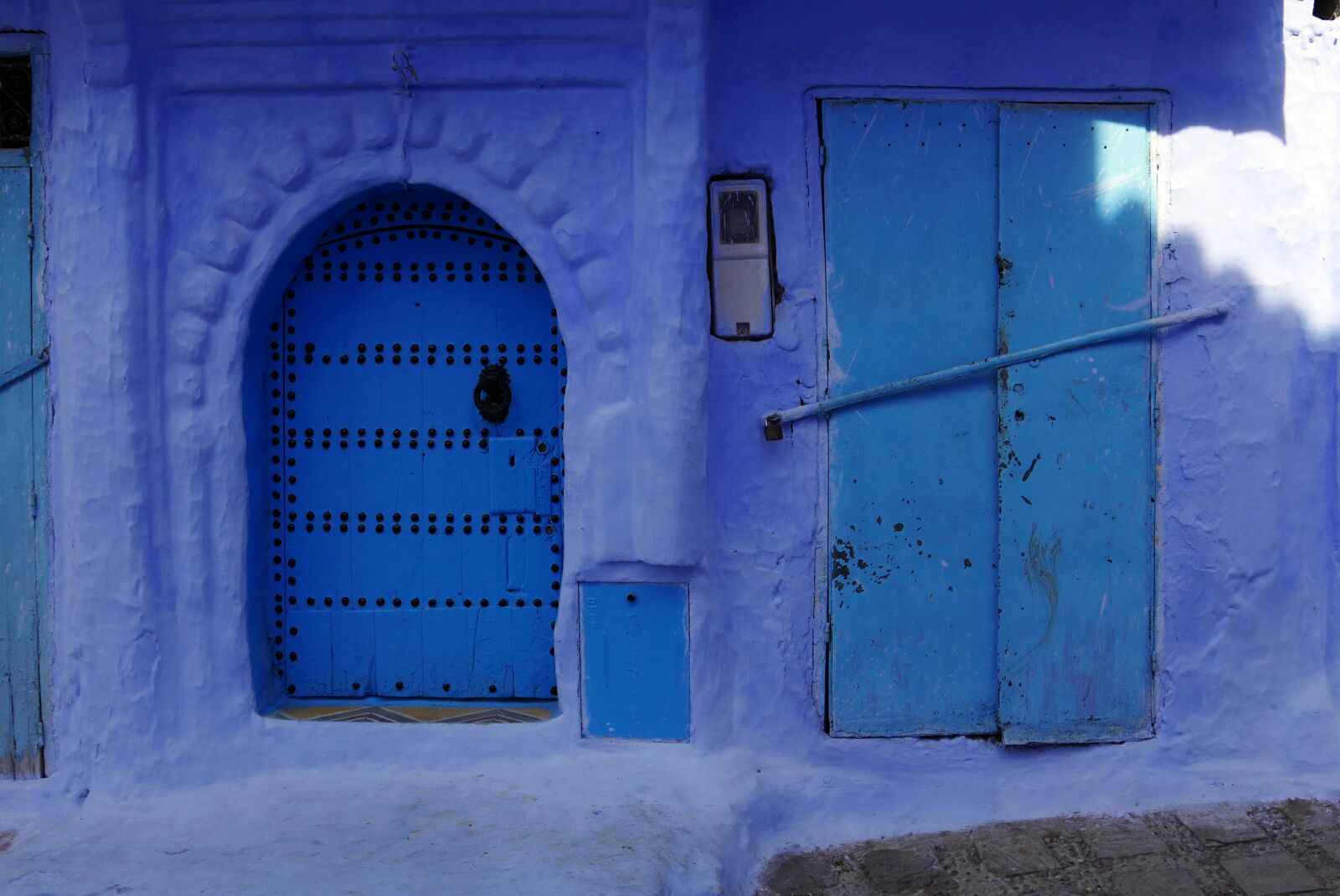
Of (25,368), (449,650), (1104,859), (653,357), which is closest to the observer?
(1104,859)

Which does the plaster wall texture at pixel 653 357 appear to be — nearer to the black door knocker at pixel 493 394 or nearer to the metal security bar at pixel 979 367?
the metal security bar at pixel 979 367

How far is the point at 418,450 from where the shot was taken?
12.0ft

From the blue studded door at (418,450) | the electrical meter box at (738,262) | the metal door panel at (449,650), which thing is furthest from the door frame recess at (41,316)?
the electrical meter box at (738,262)

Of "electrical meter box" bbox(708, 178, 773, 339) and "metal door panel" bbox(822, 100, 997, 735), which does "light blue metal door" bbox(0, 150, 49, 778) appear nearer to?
"electrical meter box" bbox(708, 178, 773, 339)

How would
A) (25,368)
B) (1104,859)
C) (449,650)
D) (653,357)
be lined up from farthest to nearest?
1. (449,650)
2. (25,368)
3. (653,357)
4. (1104,859)

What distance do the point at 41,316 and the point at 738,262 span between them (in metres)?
2.50

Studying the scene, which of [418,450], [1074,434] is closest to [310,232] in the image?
[418,450]

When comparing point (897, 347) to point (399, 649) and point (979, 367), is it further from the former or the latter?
point (399, 649)

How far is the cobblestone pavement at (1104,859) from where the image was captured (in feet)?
9.91

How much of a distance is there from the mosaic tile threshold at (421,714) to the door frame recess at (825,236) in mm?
1058

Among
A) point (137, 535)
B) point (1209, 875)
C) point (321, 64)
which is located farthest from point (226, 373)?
point (1209, 875)

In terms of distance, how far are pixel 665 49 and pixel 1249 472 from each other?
259cm

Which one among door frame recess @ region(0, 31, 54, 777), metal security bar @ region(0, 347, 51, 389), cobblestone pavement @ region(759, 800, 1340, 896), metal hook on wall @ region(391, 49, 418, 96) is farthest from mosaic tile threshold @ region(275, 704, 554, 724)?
metal hook on wall @ region(391, 49, 418, 96)

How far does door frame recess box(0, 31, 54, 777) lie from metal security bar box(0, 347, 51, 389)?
4 cm
